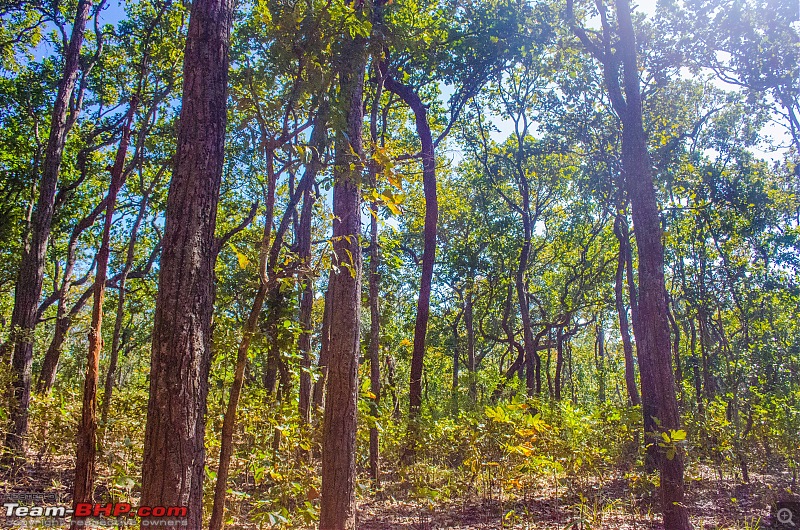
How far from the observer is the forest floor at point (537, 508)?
20.4ft

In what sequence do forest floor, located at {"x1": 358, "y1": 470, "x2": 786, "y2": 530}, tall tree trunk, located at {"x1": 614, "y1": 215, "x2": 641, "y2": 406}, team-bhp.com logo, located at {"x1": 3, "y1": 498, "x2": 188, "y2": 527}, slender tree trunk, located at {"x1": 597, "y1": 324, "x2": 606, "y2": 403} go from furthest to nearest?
1. slender tree trunk, located at {"x1": 597, "y1": 324, "x2": 606, "y2": 403}
2. tall tree trunk, located at {"x1": 614, "y1": 215, "x2": 641, "y2": 406}
3. forest floor, located at {"x1": 358, "y1": 470, "x2": 786, "y2": 530}
4. team-bhp.com logo, located at {"x1": 3, "y1": 498, "x2": 188, "y2": 527}

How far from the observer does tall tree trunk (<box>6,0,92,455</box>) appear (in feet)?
24.6

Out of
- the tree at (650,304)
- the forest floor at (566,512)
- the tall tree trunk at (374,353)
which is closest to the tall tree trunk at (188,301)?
the tall tree trunk at (374,353)

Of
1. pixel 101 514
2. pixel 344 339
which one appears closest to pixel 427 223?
pixel 344 339

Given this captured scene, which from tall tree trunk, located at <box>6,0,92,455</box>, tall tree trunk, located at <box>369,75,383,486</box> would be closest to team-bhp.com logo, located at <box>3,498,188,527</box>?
tall tree trunk, located at <box>6,0,92,455</box>

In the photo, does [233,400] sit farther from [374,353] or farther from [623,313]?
[623,313]

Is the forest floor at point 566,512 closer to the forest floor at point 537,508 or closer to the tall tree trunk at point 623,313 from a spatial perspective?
the forest floor at point 537,508

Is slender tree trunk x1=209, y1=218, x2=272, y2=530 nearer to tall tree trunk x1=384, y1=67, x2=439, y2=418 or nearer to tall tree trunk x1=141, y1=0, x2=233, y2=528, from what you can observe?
tall tree trunk x1=141, y1=0, x2=233, y2=528

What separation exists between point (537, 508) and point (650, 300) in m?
3.58

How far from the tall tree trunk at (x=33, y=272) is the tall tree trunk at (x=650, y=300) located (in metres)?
8.55

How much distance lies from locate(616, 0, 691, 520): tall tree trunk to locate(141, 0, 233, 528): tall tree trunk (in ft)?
16.0

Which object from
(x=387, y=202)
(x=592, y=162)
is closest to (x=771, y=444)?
(x=592, y=162)

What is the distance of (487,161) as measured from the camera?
17109 mm

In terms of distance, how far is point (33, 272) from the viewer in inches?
337
